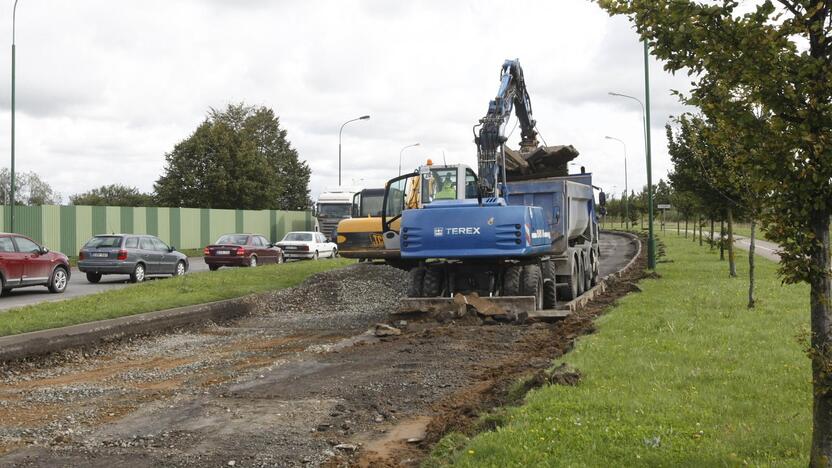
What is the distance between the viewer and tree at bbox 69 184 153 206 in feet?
301

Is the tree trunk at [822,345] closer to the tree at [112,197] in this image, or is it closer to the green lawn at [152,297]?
the green lawn at [152,297]

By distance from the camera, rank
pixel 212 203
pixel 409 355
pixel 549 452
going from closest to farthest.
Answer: pixel 549 452 → pixel 409 355 → pixel 212 203

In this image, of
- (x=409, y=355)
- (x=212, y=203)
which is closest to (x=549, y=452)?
(x=409, y=355)

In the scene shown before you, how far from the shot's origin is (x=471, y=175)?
16.6m

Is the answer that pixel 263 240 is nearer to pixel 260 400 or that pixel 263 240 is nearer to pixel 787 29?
pixel 260 400

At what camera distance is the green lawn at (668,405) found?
17.9 feet

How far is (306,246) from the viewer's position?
36594 millimetres

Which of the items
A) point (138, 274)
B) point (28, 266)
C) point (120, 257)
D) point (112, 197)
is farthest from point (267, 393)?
point (112, 197)

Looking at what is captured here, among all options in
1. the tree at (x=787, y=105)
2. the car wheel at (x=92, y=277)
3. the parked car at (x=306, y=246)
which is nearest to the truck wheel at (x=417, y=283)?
the tree at (x=787, y=105)

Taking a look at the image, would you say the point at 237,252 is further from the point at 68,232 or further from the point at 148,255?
the point at 68,232

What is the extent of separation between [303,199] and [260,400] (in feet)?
277

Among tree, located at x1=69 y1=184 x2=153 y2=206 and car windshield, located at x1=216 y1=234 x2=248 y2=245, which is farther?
tree, located at x1=69 y1=184 x2=153 y2=206

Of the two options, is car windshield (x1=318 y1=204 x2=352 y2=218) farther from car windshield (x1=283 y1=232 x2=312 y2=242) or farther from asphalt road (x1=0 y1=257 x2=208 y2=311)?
asphalt road (x1=0 y1=257 x2=208 y2=311)

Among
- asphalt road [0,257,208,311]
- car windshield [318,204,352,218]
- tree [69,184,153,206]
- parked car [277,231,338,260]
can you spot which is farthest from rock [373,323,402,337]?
tree [69,184,153,206]
